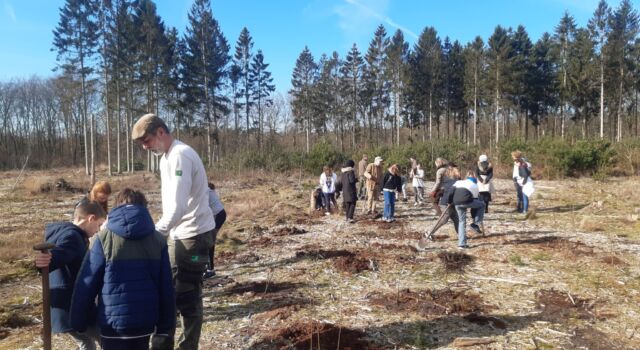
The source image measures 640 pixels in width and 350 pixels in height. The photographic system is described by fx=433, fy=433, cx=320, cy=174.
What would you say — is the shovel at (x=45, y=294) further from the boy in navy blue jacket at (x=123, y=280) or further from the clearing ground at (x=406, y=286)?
the clearing ground at (x=406, y=286)

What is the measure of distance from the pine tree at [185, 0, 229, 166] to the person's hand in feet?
125

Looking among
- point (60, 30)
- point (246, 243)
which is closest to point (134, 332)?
point (246, 243)

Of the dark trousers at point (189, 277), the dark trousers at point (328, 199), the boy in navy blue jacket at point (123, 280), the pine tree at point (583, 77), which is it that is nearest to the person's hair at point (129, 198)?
the boy in navy blue jacket at point (123, 280)

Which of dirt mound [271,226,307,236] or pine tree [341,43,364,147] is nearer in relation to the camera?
dirt mound [271,226,307,236]

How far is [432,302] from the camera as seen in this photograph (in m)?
5.87

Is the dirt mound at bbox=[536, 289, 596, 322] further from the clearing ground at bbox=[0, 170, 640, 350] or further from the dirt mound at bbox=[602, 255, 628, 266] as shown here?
the dirt mound at bbox=[602, 255, 628, 266]

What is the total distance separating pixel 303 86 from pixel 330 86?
12.4 feet

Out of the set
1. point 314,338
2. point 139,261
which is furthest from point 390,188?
point 139,261

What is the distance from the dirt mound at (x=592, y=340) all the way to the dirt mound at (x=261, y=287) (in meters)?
3.77

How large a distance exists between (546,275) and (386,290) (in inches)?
112

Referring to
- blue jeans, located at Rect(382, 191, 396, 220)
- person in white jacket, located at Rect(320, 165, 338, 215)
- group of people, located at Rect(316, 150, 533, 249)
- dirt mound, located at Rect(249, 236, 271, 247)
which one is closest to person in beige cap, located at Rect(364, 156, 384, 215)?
group of people, located at Rect(316, 150, 533, 249)

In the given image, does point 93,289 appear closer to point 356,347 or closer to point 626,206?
point 356,347

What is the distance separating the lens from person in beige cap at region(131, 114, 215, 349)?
3314 millimetres

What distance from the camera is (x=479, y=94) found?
44.3m
